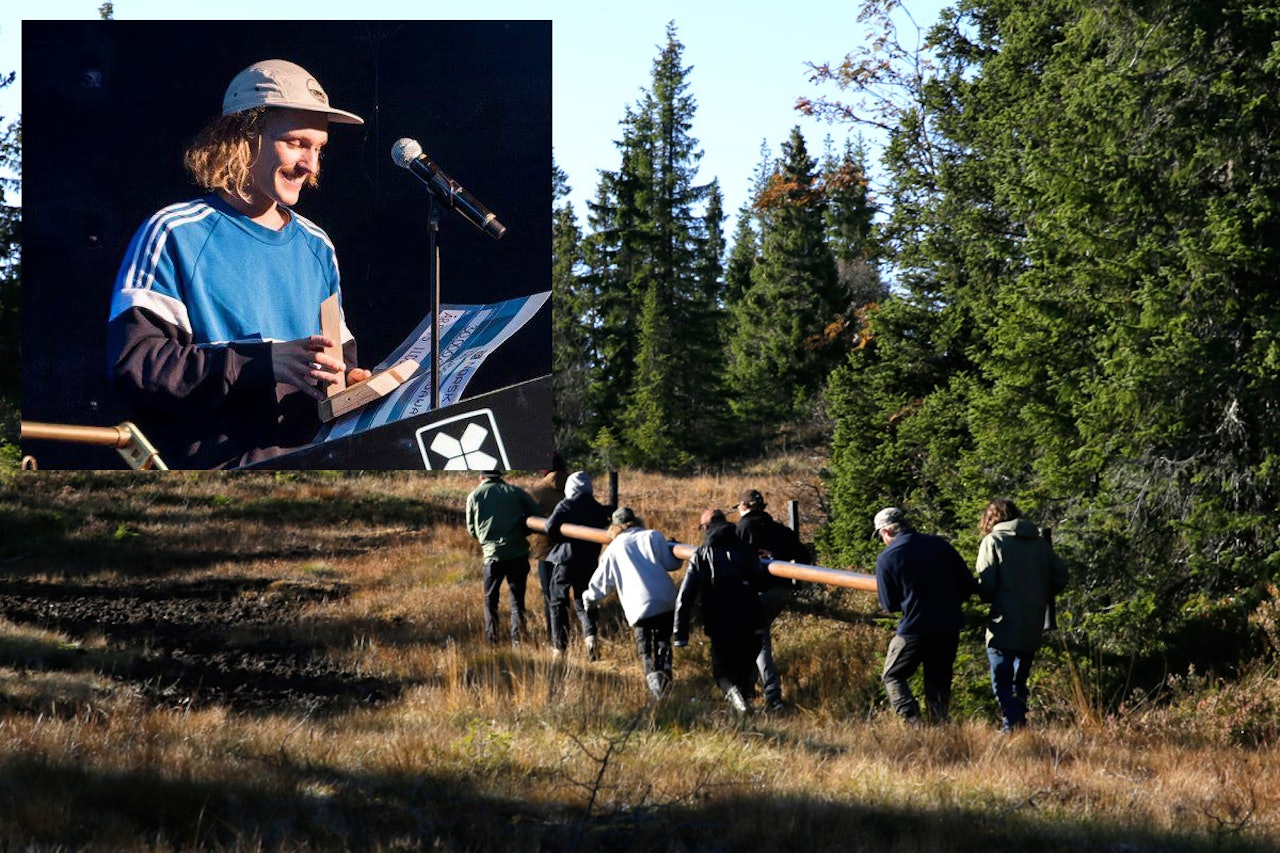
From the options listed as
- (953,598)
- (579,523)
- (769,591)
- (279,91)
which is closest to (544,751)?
(953,598)

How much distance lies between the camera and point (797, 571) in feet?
30.3

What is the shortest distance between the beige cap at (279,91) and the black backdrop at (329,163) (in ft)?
0.42

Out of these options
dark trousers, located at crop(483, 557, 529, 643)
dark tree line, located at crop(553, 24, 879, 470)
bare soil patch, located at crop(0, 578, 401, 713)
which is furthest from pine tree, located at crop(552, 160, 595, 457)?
dark trousers, located at crop(483, 557, 529, 643)

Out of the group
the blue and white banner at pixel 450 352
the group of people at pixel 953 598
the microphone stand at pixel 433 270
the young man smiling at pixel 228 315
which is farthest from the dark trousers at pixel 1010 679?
the young man smiling at pixel 228 315

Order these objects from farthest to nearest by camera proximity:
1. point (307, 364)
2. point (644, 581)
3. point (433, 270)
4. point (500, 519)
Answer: point (433, 270), point (307, 364), point (500, 519), point (644, 581)

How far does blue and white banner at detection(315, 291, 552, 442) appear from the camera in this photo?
1516 centimetres

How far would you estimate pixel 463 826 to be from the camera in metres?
5.43

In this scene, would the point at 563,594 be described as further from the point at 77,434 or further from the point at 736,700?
the point at 77,434

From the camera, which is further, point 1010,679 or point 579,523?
point 579,523

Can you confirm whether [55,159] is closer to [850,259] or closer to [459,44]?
[459,44]

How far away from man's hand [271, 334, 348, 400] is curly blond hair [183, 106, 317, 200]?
1.84 m

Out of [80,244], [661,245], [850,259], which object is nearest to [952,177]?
[80,244]

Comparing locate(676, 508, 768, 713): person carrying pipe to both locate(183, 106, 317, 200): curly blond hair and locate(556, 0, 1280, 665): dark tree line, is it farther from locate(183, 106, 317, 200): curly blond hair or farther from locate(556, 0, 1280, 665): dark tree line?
locate(183, 106, 317, 200): curly blond hair

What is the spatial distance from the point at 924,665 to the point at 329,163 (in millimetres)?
9932
